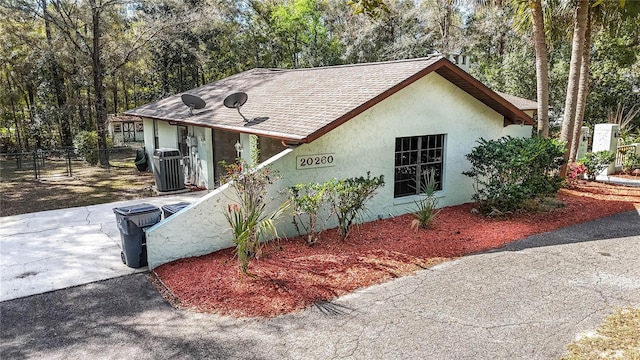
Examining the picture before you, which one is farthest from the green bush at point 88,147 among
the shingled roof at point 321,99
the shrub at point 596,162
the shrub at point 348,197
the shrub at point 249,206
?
the shrub at point 596,162

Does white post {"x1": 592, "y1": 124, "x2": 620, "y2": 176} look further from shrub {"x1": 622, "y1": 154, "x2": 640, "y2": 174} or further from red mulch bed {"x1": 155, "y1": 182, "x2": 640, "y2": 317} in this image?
red mulch bed {"x1": 155, "y1": 182, "x2": 640, "y2": 317}

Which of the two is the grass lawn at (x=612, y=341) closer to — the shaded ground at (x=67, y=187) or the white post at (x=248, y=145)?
the white post at (x=248, y=145)

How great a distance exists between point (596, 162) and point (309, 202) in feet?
41.9

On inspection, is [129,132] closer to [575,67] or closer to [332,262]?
[575,67]

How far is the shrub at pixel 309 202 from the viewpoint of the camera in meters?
7.63

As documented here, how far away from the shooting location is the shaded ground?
1164 centimetres

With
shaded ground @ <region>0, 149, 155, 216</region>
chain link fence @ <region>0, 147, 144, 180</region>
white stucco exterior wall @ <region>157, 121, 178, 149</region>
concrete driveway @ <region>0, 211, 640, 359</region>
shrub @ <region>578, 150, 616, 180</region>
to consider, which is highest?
white stucco exterior wall @ <region>157, 121, 178, 149</region>

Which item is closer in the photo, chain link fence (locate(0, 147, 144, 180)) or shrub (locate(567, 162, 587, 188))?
shrub (locate(567, 162, 587, 188))

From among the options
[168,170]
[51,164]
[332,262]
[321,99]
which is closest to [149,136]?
[168,170]

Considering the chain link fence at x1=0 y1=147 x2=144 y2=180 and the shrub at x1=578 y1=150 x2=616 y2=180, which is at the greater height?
the shrub at x1=578 y1=150 x2=616 y2=180

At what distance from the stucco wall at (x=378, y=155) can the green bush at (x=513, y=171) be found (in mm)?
721

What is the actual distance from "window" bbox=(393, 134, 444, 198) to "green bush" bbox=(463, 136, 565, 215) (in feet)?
2.73

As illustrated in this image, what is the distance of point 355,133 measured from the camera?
9.30 metres

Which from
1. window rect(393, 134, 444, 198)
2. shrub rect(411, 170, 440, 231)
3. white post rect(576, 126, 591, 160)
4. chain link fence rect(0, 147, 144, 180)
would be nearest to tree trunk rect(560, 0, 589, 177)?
window rect(393, 134, 444, 198)
